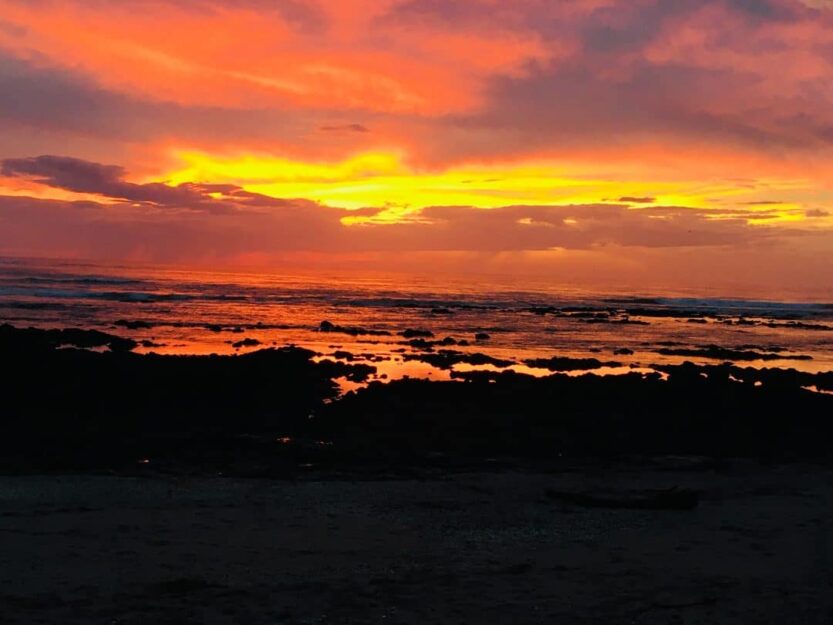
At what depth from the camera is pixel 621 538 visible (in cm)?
944

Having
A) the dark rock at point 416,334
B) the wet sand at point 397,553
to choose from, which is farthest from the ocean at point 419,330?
the wet sand at point 397,553

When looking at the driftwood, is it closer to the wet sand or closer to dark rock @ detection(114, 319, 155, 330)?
the wet sand

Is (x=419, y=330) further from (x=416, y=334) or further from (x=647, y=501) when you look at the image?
(x=647, y=501)

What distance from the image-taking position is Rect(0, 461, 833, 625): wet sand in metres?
7.10

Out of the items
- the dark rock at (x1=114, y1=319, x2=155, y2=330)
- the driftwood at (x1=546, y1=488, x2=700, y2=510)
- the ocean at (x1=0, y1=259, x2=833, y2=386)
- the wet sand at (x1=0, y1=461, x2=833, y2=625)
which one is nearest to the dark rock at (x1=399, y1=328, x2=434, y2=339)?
the ocean at (x1=0, y1=259, x2=833, y2=386)

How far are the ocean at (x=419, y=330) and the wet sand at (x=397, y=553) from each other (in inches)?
534

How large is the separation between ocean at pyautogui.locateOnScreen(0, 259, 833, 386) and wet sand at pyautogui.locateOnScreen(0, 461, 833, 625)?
13569 millimetres

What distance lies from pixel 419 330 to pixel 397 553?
35918 millimetres

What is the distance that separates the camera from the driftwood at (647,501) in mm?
10742

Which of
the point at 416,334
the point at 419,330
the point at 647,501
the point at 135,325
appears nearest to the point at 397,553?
the point at 647,501

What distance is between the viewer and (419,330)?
146 feet

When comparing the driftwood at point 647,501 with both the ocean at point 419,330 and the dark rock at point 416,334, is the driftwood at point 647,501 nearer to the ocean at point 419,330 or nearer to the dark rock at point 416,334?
the ocean at point 419,330

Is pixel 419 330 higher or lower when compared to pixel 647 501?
higher

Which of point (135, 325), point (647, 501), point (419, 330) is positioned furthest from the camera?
point (419, 330)
